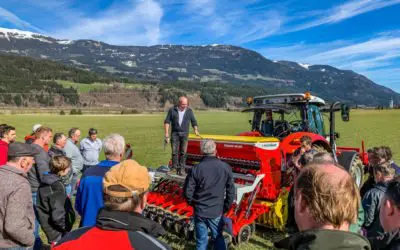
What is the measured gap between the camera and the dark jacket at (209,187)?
482 centimetres

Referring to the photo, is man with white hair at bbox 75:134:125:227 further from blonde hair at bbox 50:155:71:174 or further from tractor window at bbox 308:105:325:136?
tractor window at bbox 308:105:325:136

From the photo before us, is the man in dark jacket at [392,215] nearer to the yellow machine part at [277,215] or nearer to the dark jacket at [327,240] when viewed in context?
the dark jacket at [327,240]

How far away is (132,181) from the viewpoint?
228cm

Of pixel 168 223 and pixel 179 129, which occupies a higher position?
pixel 179 129

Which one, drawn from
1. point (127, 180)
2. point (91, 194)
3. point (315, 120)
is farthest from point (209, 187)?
point (315, 120)

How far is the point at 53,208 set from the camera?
4324mm

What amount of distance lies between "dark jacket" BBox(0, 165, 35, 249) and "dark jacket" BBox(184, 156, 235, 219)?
207 cm

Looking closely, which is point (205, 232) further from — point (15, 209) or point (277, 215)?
point (15, 209)

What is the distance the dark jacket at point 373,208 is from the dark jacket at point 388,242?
5.35ft

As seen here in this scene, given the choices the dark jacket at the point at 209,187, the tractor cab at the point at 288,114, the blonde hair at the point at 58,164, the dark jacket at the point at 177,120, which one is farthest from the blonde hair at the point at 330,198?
the dark jacket at the point at 177,120

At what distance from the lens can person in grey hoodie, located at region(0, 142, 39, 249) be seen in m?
3.42

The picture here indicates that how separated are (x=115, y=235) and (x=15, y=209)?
1.92m

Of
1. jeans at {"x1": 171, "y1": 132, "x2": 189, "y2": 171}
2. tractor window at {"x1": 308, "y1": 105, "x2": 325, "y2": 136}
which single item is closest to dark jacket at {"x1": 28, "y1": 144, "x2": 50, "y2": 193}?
jeans at {"x1": 171, "y1": 132, "x2": 189, "y2": 171}

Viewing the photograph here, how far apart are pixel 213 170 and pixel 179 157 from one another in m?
3.13
